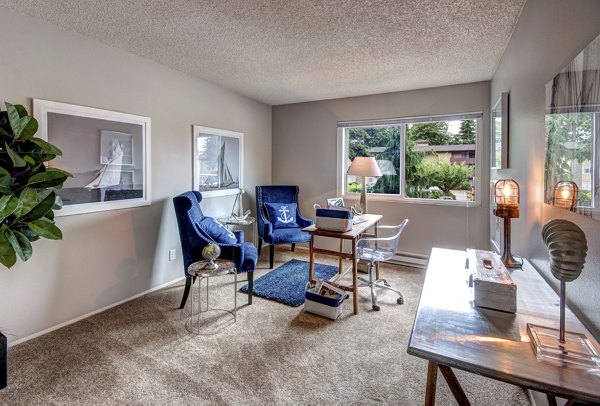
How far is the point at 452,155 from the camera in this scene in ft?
13.3

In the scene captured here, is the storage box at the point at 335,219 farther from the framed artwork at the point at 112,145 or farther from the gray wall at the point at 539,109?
the framed artwork at the point at 112,145

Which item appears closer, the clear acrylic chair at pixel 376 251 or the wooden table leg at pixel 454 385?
the wooden table leg at pixel 454 385

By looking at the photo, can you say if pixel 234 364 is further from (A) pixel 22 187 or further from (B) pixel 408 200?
(B) pixel 408 200

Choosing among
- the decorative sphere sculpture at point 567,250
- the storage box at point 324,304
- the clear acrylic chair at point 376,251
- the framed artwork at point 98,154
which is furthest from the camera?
the clear acrylic chair at point 376,251

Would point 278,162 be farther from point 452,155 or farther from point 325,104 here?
point 452,155

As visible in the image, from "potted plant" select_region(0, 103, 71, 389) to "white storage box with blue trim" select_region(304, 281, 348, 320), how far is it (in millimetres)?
1965

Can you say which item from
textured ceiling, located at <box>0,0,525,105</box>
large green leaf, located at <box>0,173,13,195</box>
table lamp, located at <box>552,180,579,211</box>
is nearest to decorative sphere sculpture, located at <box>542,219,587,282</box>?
table lamp, located at <box>552,180,579,211</box>

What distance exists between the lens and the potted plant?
5.84ft

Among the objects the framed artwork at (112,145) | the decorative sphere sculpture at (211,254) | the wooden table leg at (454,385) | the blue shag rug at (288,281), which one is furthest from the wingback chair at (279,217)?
the wooden table leg at (454,385)

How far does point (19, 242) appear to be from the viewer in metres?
1.88

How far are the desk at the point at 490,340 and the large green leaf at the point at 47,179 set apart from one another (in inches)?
88.5

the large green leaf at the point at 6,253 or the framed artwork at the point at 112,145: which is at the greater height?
the framed artwork at the point at 112,145

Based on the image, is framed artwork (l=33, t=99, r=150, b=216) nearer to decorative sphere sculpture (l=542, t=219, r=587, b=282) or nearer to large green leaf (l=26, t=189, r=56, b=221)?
large green leaf (l=26, t=189, r=56, b=221)

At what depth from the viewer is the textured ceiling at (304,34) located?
2.13 metres
